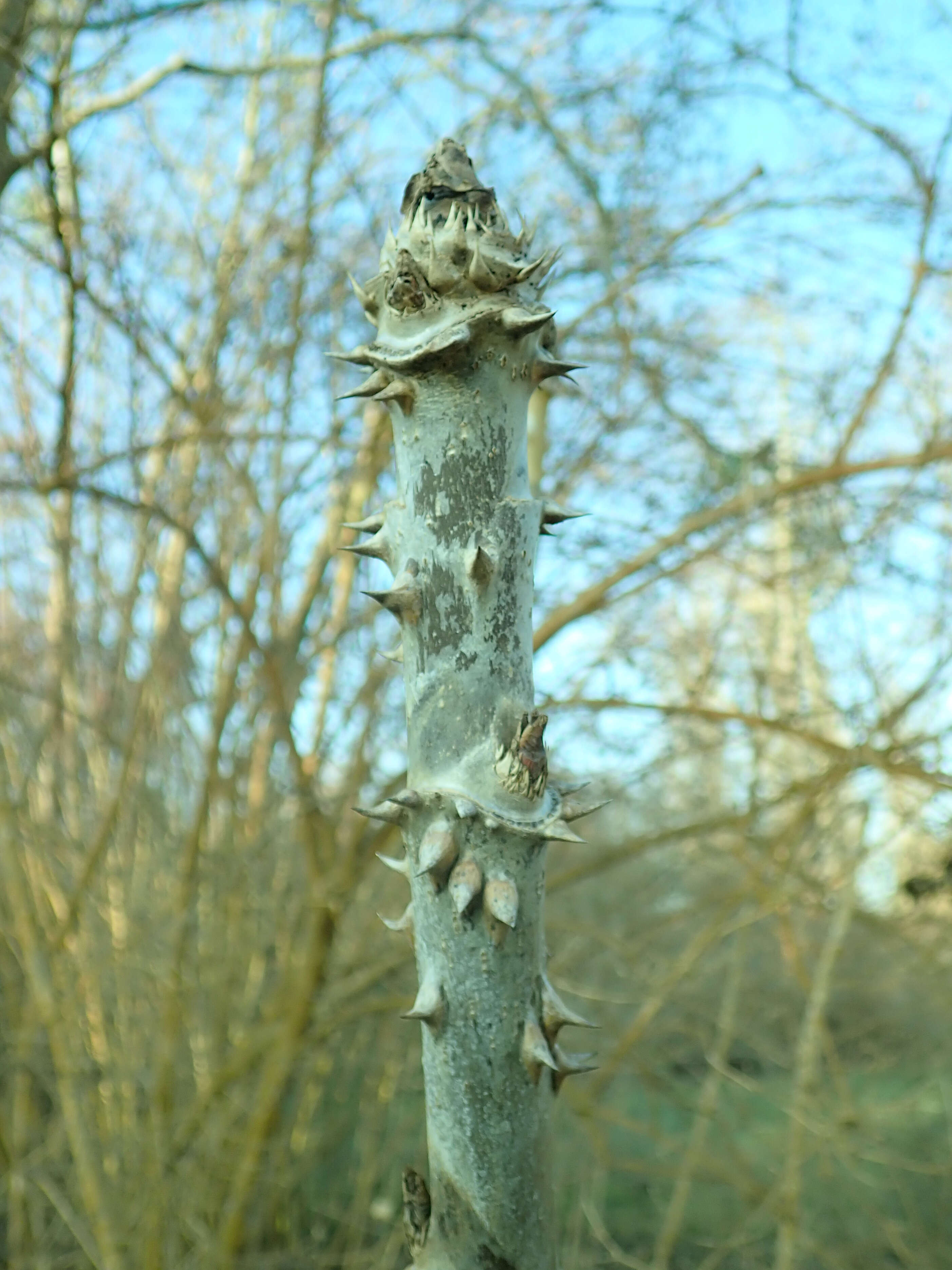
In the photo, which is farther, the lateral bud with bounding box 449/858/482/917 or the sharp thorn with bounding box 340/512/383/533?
the sharp thorn with bounding box 340/512/383/533

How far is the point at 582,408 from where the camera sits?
11.8 feet

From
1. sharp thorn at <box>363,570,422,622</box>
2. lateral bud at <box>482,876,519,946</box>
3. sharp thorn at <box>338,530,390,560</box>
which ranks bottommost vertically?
lateral bud at <box>482,876,519,946</box>

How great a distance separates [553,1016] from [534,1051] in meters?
0.04

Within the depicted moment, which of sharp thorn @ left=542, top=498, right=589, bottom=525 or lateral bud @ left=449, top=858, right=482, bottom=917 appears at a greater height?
sharp thorn @ left=542, top=498, right=589, bottom=525

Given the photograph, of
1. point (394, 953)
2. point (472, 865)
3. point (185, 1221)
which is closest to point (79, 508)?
point (394, 953)

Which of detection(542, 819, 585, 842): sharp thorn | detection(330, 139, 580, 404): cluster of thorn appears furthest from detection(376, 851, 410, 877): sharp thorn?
detection(330, 139, 580, 404): cluster of thorn

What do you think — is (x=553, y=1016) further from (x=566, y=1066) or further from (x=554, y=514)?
(x=554, y=514)

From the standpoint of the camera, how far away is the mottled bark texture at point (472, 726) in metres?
0.82

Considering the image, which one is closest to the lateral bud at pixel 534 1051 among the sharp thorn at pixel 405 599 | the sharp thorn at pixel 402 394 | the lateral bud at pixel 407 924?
the lateral bud at pixel 407 924

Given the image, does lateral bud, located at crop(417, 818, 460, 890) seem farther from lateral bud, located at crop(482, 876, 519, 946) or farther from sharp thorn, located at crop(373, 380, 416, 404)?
sharp thorn, located at crop(373, 380, 416, 404)

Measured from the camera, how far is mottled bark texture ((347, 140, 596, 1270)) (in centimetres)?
82

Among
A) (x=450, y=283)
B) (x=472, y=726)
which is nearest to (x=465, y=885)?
(x=472, y=726)

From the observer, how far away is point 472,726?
83 cm

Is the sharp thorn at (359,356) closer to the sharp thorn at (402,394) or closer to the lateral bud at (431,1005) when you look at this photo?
the sharp thorn at (402,394)
